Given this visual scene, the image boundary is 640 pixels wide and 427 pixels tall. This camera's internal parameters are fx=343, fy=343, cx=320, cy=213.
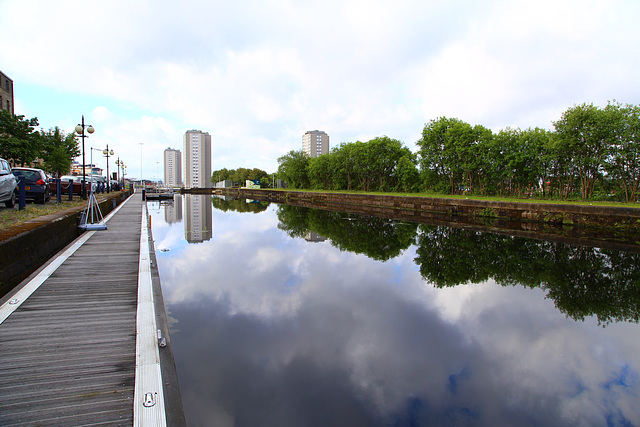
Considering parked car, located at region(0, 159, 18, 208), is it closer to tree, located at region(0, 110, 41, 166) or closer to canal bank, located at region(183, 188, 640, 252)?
tree, located at region(0, 110, 41, 166)

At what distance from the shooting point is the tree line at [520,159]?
2191 cm

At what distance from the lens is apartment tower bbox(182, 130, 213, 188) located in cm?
15250

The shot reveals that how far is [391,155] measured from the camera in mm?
47875

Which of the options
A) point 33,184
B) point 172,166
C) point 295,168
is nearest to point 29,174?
point 33,184

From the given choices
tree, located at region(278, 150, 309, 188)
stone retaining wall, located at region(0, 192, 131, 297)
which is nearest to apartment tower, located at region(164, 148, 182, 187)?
tree, located at region(278, 150, 309, 188)

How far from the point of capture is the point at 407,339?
515cm

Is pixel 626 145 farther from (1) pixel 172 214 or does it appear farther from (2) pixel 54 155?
(2) pixel 54 155

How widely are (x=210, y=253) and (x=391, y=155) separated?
39.8m

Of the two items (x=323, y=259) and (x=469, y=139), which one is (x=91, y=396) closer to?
(x=323, y=259)

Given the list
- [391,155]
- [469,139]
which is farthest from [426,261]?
[391,155]

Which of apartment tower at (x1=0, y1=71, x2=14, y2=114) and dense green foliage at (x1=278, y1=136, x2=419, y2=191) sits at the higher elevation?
apartment tower at (x1=0, y1=71, x2=14, y2=114)

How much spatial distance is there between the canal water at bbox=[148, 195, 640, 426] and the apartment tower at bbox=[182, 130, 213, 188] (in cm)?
15200

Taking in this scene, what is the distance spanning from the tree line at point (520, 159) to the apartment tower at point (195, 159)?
115m

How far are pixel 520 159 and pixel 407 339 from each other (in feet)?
94.5
